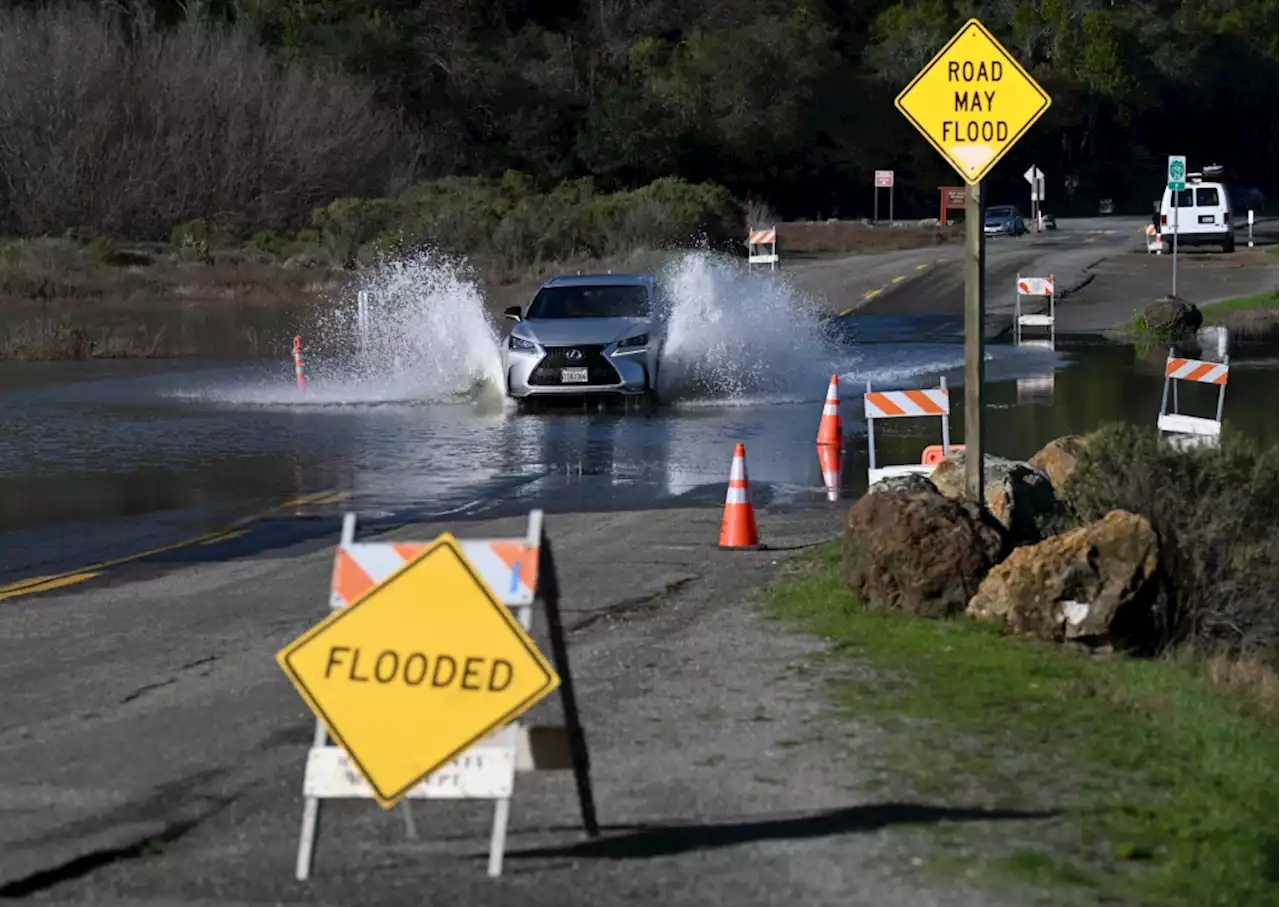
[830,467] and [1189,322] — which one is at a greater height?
[1189,322]

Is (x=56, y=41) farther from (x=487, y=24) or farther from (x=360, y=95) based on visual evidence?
→ (x=487, y=24)

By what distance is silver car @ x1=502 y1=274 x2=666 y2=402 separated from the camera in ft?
77.8

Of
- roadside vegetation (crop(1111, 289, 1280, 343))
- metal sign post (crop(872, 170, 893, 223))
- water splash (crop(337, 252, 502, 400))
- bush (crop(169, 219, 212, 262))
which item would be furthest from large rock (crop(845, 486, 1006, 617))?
metal sign post (crop(872, 170, 893, 223))

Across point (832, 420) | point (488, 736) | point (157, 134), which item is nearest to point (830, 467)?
point (832, 420)

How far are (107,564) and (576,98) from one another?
7072 centimetres

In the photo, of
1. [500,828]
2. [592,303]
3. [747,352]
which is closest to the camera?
[500,828]

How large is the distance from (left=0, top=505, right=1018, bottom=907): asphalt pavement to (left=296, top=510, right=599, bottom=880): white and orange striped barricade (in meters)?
0.29

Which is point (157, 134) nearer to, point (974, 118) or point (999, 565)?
point (974, 118)

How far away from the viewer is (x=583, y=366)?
23.7 m

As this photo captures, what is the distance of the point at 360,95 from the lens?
6888cm

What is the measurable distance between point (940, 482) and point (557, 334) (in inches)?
464

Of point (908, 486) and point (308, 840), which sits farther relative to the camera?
point (908, 486)

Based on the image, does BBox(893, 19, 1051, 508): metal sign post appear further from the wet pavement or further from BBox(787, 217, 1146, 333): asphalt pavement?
BBox(787, 217, 1146, 333): asphalt pavement

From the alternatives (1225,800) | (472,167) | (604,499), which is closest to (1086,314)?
(604,499)
